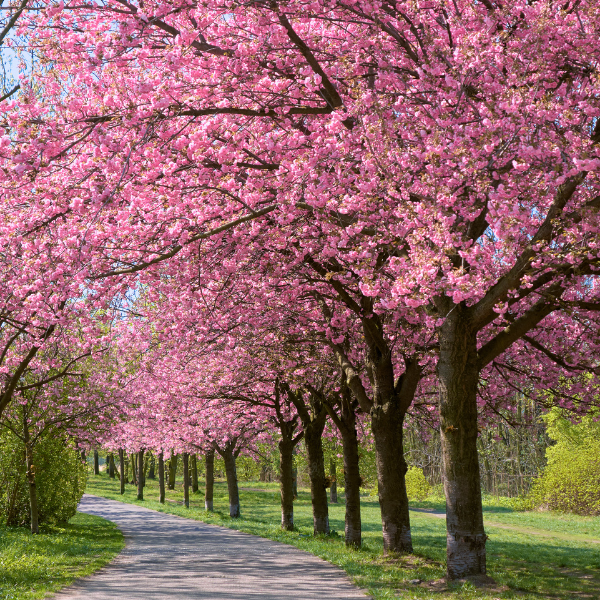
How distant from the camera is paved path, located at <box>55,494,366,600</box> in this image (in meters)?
9.15

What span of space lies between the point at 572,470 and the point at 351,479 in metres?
18.7

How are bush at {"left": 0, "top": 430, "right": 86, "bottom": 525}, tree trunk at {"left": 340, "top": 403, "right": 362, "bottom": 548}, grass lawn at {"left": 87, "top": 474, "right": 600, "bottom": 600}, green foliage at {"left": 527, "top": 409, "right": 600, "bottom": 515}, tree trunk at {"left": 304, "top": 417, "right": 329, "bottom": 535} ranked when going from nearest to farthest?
grass lawn at {"left": 87, "top": 474, "right": 600, "bottom": 600} < tree trunk at {"left": 340, "top": 403, "right": 362, "bottom": 548} < tree trunk at {"left": 304, "top": 417, "right": 329, "bottom": 535} < bush at {"left": 0, "top": 430, "right": 86, "bottom": 525} < green foliage at {"left": 527, "top": 409, "right": 600, "bottom": 515}

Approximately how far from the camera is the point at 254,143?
9.61 m

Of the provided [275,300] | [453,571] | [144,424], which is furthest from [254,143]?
[144,424]

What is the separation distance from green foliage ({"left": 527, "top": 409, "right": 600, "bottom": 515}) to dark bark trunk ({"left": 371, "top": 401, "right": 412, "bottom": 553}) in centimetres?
1835

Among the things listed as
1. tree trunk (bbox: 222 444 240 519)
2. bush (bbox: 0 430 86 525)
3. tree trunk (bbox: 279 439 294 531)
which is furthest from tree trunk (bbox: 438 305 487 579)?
tree trunk (bbox: 222 444 240 519)

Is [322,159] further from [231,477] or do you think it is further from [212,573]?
[231,477]

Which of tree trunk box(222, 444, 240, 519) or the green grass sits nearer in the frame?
the green grass

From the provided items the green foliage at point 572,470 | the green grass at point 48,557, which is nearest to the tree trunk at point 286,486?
the green grass at point 48,557

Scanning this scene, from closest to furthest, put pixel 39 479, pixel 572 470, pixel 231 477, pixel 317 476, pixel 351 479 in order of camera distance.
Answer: pixel 351 479
pixel 317 476
pixel 39 479
pixel 231 477
pixel 572 470

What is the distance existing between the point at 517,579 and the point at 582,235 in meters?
6.74

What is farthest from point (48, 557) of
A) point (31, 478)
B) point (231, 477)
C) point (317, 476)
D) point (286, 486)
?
point (231, 477)

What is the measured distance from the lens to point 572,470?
30078 mm

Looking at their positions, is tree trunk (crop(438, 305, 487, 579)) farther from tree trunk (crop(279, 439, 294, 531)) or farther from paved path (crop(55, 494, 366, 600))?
tree trunk (crop(279, 439, 294, 531))
